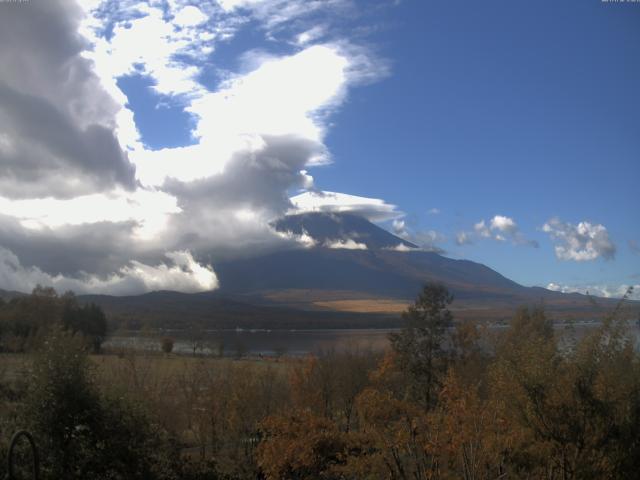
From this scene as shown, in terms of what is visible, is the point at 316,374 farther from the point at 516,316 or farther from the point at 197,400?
the point at 516,316

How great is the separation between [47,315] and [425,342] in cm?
5684

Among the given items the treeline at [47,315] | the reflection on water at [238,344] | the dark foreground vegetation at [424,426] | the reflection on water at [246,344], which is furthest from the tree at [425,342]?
the treeline at [47,315]

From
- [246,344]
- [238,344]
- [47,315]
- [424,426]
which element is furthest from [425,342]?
[246,344]

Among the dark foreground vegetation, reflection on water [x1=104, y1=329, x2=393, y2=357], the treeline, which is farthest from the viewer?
the treeline

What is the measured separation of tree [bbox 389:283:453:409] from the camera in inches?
1410

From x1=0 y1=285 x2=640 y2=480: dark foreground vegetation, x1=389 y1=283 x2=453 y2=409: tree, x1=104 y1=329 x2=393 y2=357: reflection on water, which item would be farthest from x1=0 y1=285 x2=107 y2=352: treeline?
x1=0 y1=285 x2=640 y2=480: dark foreground vegetation

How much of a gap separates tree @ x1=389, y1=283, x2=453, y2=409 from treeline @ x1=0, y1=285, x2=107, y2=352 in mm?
43927

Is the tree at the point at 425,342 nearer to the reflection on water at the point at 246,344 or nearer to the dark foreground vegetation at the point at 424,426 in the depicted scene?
the reflection on water at the point at 246,344

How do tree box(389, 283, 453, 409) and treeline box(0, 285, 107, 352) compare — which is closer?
tree box(389, 283, 453, 409)

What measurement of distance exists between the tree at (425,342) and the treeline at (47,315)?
144 ft

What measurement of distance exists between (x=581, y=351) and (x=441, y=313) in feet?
84.9

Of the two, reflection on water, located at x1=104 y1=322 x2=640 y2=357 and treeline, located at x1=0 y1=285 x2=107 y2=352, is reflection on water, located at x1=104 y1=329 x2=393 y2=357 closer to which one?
reflection on water, located at x1=104 y1=322 x2=640 y2=357

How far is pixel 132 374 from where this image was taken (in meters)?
30.5

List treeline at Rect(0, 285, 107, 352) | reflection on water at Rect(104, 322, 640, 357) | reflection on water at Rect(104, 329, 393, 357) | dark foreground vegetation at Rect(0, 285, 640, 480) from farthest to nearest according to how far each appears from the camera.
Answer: treeline at Rect(0, 285, 107, 352) → reflection on water at Rect(104, 329, 393, 357) → reflection on water at Rect(104, 322, 640, 357) → dark foreground vegetation at Rect(0, 285, 640, 480)
